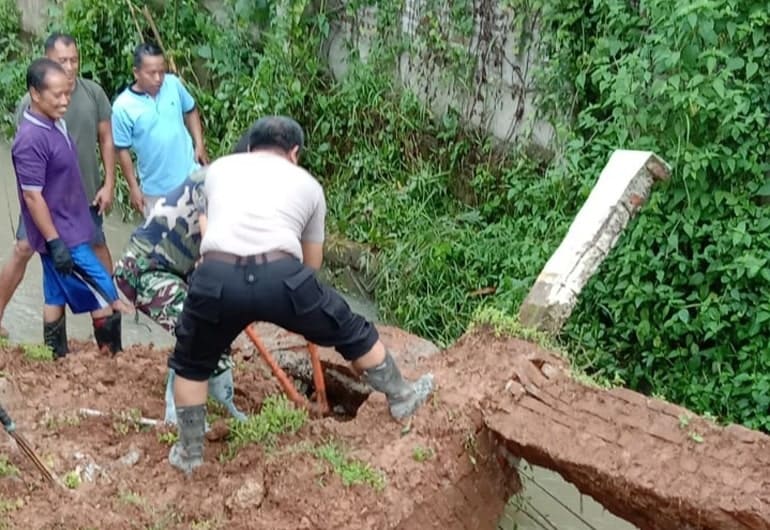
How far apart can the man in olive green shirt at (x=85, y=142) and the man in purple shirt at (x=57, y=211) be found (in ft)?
1.10

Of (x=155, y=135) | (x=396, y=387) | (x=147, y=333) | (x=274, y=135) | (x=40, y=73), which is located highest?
(x=274, y=135)

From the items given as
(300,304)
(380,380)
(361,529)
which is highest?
(300,304)

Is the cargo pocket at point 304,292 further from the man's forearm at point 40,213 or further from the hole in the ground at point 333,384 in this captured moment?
the man's forearm at point 40,213

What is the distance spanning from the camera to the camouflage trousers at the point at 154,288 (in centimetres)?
433

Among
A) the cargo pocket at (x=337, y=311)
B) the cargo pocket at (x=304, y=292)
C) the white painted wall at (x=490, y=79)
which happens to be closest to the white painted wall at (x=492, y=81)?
the white painted wall at (x=490, y=79)

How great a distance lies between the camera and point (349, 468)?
12.5 feet

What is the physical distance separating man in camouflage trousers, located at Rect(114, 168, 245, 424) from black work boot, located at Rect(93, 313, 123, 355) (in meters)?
1.13

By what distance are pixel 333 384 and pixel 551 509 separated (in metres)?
1.37

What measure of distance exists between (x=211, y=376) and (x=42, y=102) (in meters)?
1.81

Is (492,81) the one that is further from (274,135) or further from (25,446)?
(25,446)

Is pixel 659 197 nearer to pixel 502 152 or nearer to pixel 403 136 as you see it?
pixel 502 152

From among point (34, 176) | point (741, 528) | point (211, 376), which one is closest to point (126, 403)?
point (211, 376)

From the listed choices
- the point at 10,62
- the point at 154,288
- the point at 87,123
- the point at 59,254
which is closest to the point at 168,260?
the point at 154,288

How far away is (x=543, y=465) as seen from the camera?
12.7ft
